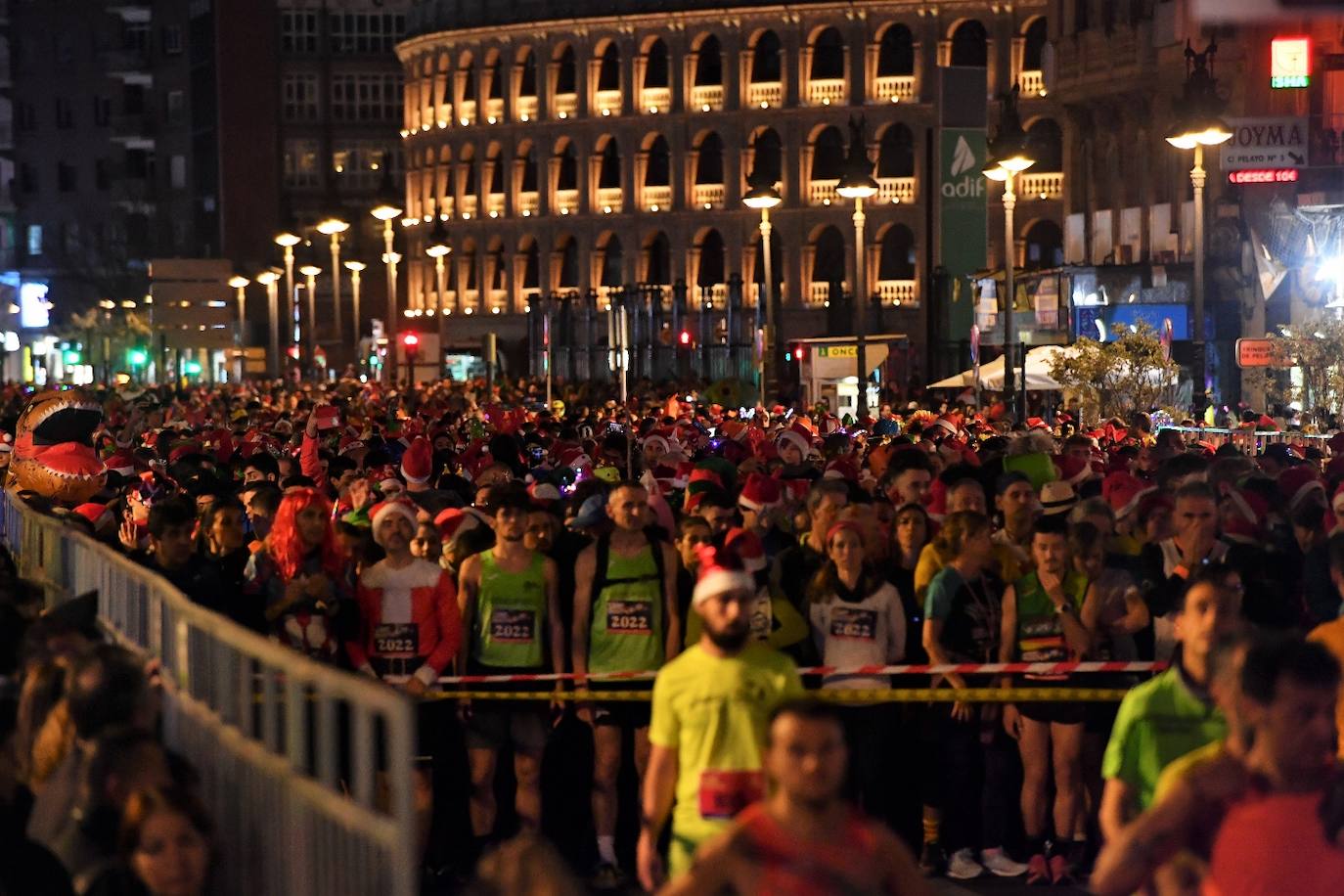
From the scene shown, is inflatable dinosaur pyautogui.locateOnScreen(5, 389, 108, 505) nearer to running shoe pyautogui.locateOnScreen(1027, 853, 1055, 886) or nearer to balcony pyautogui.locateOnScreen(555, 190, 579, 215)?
running shoe pyautogui.locateOnScreen(1027, 853, 1055, 886)

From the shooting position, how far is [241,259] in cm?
11606

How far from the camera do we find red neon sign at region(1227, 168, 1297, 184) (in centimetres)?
4547

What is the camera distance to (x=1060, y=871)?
38.7 ft

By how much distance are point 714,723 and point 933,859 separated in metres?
4.21

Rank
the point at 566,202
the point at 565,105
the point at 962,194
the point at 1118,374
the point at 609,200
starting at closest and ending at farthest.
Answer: the point at 1118,374 < the point at 962,194 < the point at 609,200 < the point at 565,105 < the point at 566,202

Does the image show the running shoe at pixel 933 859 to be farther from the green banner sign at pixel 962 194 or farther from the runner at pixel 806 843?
the green banner sign at pixel 962 194

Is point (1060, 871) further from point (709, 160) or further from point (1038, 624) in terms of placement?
point (709, 160)

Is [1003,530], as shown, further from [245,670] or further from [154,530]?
[245,670]

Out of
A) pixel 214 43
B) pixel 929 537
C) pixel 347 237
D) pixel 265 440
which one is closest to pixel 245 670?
pixel 929 537

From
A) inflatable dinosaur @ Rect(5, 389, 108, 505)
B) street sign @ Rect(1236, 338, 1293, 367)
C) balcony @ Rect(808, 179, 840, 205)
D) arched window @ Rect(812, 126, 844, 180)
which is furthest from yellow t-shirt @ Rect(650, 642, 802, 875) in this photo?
balcony @ Rect(808, 179, 840, 205)

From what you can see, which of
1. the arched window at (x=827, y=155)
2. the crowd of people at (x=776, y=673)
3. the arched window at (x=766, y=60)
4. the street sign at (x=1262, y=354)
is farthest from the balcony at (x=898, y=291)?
the crowd of people at (x=776, y=673)

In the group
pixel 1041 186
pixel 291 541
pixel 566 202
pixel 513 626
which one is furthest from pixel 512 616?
pixel 566 202

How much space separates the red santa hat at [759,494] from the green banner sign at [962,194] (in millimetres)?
23969

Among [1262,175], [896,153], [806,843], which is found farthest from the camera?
[896,153]
